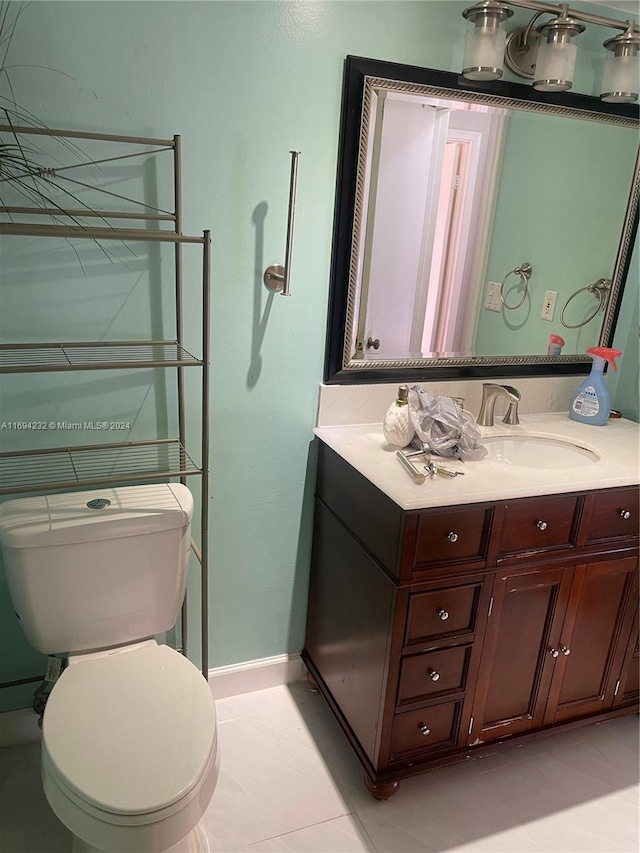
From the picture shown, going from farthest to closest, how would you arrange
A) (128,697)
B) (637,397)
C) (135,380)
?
(637,397), (135,380), (128,697)

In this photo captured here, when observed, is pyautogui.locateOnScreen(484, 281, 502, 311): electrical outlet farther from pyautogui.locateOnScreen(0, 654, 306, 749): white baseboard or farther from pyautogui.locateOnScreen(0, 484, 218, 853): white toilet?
pyautogui.locateOnScreen(0, 654, 306, 749): white baseboard

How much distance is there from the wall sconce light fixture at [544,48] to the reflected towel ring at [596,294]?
0.54 metres

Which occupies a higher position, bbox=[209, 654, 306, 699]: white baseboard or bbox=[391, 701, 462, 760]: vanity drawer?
bbox=[391, 701, 462, 760]: vanity drawer

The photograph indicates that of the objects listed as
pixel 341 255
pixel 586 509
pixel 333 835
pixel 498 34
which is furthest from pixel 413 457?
pixel 498 34

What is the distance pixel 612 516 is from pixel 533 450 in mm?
335

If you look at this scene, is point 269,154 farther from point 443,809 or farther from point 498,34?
Result: point 443,809

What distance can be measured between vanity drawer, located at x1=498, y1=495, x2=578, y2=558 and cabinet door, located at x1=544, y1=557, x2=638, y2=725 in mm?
134

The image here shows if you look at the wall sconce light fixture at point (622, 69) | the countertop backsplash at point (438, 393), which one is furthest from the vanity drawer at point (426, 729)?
the wall sconce light fixture at point (622, 69)

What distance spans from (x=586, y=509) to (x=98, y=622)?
1247mm

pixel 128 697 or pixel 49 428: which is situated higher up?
pixel 49 428

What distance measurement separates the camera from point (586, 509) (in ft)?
5.42

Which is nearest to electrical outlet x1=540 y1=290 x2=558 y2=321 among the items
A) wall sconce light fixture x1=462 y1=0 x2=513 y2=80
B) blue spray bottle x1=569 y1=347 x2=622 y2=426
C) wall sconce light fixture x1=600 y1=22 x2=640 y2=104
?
blue spray bottle x1=569 y1=347 x2=622 y2=426

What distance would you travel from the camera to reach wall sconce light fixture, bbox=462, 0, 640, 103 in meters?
1.60

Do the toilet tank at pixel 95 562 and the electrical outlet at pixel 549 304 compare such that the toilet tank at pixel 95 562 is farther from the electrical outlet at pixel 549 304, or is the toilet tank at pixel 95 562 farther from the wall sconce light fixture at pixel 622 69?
the wall sconce light fixture at pixel 622 69
